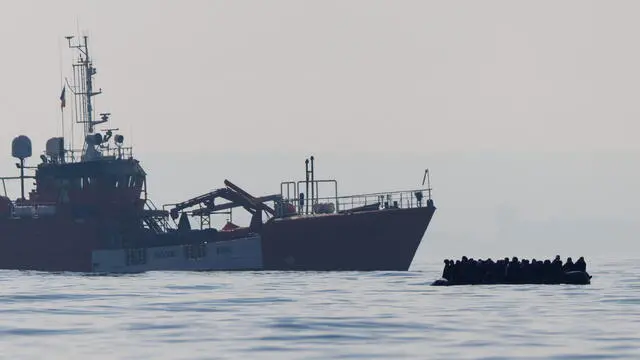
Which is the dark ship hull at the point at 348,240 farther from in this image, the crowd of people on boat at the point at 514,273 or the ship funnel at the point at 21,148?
the ship funnel at the point at 21,148

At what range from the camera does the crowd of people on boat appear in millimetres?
71938

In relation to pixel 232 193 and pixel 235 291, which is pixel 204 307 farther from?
pixel 232 193

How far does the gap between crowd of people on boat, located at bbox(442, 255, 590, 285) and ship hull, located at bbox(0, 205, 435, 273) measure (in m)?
14.2

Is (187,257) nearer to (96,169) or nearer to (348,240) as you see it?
(96,169)

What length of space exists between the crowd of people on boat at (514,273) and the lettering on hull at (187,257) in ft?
62.9

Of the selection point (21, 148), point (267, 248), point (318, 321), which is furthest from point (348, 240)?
point (318, 321)

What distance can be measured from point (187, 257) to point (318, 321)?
→ 4297 centimetres

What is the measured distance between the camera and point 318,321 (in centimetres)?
4866

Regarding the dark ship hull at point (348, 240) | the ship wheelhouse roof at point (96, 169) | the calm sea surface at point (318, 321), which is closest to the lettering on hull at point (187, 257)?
the dark ship hull at point (348, 240)

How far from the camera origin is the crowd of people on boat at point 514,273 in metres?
71.9

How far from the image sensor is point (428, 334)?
1713 inches

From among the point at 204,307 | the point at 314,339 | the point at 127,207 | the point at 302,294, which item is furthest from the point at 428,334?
the point at 127,207

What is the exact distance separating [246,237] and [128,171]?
975 centimetres

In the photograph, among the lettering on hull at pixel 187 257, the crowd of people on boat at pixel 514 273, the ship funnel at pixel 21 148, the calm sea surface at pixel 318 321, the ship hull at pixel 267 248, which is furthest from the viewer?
the ship funnel at pixel 21 148
